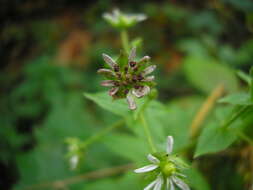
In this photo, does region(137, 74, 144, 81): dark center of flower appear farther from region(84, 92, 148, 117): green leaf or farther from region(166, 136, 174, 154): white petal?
region(166, 136, 174, 154): white petal

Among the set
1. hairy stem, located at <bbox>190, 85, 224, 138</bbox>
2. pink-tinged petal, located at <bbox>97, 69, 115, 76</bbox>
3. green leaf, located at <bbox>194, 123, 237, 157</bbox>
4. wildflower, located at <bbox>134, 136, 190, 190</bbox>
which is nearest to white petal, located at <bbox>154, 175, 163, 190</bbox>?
wildflower, located at <bbox>134, 136, 190, 190</bbox>

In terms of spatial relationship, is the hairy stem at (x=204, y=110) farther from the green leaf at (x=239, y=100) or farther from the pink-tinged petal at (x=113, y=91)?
the pink-tinged petal at (x=113, y=91)

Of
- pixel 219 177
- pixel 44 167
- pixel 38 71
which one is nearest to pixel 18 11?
pixel 38 71

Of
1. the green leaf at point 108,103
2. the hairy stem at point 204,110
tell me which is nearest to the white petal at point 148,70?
the green leaf at point 108,103

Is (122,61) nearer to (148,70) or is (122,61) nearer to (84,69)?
(148,70)

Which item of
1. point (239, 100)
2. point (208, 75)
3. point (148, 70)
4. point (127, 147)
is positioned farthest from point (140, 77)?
point (208, 75)

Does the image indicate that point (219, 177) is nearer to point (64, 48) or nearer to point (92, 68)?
point (92, 68)

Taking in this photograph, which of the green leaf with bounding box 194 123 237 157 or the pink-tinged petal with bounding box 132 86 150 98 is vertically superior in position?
the pink-tinged petal with bounding box 132 86 150 98
